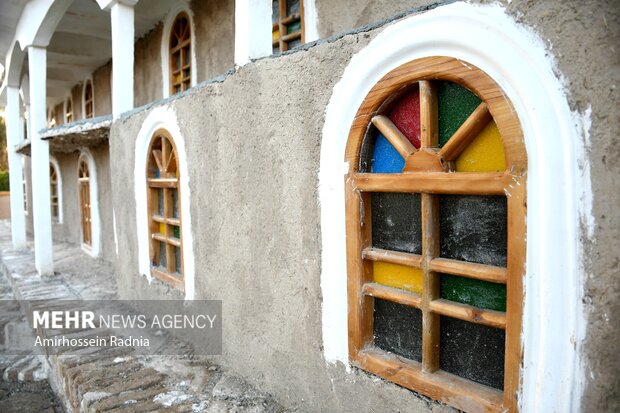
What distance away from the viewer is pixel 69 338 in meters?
3.72

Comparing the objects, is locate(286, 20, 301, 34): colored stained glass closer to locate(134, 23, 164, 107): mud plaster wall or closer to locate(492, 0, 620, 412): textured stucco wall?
locate(134, 23, 164, 107): mud plaster wall

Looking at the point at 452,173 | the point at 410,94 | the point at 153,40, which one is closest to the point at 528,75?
the point at 452,173

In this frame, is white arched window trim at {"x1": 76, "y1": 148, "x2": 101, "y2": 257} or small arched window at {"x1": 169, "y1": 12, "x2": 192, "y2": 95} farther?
white arched window trim at {"x1": 76, "y1": 148, "x2": 101, "y2": 257}

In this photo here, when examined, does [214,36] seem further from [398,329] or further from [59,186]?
[59,186]

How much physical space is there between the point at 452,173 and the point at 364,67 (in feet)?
1.91

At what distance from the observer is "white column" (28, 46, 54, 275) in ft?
20.7

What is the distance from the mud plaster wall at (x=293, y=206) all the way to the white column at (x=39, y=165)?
4066 mm

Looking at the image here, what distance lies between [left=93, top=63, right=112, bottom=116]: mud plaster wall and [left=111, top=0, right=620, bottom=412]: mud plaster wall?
601cm

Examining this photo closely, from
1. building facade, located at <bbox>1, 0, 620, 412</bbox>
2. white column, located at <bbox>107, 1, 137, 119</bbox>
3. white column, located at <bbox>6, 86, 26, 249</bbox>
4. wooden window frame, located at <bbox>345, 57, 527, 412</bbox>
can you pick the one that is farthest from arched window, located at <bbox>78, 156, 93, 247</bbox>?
wooden window frame, located at <bbox>345, 57, 527, 412</bbox>

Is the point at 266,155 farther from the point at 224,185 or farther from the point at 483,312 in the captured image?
the point at 483,312

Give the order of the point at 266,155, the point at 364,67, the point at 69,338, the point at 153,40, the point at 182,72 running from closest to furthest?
the point at 364,67 < the point at 266,155 < the point at 69,338 < the point at 182,72 < the point at 153,40

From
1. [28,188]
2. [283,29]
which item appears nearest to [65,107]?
[28,188]

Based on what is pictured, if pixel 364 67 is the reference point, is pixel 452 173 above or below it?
below

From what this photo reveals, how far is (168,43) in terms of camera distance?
239 inches
